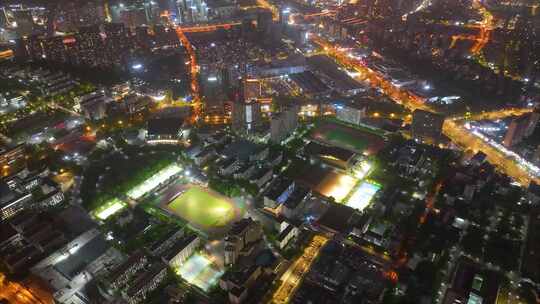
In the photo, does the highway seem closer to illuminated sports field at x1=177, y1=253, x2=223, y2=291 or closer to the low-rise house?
illuminated sports field at x1=177, y1=253, x2=223, y2=291

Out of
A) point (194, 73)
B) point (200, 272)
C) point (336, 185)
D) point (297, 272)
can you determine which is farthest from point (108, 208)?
point (194, 73)

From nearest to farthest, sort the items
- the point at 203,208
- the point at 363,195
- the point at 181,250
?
the point at 181,250 → the point at 203,208 → the point at 363,195

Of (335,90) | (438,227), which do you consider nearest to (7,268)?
(438,227)

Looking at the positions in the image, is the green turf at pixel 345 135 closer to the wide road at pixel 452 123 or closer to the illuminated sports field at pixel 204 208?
the wide road at pixel 452 123

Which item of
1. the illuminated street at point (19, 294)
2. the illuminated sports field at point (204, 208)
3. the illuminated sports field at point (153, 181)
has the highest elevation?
the illuminated sports field at point (153, 181)

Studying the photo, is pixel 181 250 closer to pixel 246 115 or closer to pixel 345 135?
pixel 246 115

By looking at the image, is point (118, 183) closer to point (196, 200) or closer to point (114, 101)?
point (196, 200)

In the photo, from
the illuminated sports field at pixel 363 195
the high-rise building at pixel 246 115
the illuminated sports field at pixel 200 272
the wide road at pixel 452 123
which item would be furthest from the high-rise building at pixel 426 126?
the illuminated sports field at pixel 200 272
